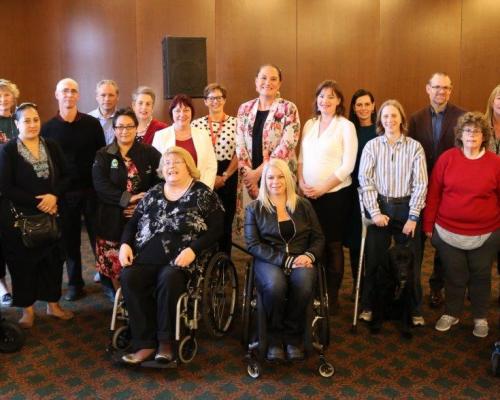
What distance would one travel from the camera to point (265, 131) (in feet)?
11.5

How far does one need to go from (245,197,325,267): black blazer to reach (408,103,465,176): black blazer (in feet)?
3.63

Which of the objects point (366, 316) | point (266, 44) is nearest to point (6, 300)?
point (366, 316)

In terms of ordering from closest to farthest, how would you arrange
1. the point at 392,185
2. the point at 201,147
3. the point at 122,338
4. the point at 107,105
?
the point at 122,338
the point at 392,185
the point at 201,147
the point at 107,105

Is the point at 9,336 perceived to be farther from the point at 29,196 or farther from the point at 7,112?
the point at 7,112

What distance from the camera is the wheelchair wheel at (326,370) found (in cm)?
262

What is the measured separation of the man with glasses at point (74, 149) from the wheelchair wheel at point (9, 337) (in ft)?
2.74

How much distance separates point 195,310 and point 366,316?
1.21 m

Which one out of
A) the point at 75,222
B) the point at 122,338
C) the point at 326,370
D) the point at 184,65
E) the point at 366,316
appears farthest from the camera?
the point at 184,65

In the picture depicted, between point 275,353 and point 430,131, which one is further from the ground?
point 430,131

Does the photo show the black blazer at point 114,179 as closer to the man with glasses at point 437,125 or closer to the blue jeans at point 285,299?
the blue jeans at point 285,299

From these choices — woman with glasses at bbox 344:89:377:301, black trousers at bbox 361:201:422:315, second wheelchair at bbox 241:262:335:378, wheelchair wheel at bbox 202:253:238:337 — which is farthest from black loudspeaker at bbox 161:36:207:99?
second wheelchair at bbox 241:262:335:378

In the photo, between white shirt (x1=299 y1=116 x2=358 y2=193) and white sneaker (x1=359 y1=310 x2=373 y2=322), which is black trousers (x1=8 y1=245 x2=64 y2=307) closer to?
white shirt (x1=299 y1=116 x2=358 y2=193)

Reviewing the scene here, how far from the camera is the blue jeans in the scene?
8.79ft

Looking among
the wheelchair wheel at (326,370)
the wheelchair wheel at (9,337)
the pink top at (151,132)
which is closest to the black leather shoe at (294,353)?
the wheelchair wheel at (326,370)
